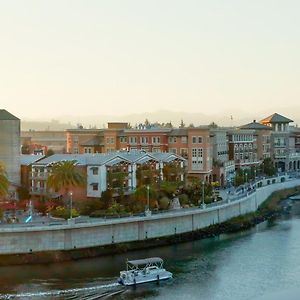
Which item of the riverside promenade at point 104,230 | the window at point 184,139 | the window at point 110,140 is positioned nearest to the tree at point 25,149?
the window at point 110,140

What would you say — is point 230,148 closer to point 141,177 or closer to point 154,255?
point 141,177

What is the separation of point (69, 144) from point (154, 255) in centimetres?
4554

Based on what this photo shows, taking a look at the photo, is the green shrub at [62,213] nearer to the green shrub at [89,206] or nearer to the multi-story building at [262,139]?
the green shrub at [89,206]

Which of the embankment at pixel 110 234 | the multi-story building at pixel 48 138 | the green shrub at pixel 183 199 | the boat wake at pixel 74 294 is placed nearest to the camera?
the boat wake at pixel 74 294

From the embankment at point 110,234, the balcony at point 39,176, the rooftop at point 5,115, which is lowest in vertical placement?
the embankment at point 110,234

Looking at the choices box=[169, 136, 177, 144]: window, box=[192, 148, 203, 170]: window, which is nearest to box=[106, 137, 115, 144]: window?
box=[169, 136, 177, 144]: window

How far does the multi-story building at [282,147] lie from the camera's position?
339 ft

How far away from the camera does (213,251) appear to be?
165 feet

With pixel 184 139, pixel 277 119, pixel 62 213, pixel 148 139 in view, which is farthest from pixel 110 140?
pixel 62 213

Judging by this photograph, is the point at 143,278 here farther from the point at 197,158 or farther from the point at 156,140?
the point at 156,140

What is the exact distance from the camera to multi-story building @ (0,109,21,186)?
61469 mm

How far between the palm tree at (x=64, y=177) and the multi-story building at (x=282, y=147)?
53235 millimetres

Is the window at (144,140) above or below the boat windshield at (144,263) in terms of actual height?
above

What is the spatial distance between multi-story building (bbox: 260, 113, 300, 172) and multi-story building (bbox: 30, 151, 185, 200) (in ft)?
135
